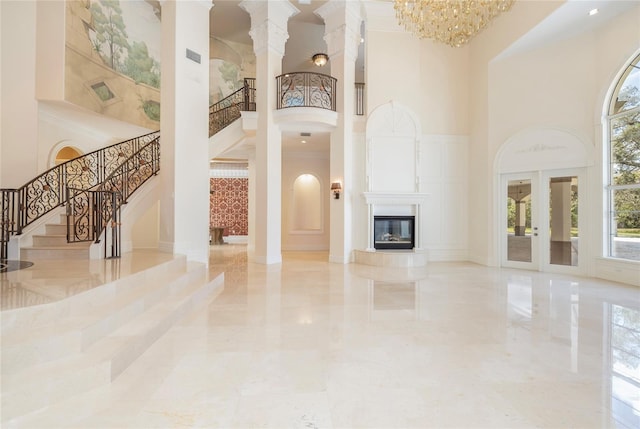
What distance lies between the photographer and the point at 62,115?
26.2ft

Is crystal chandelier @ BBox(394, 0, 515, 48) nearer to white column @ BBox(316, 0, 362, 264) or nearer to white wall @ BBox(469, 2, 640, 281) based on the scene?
white wall @ BBox(469, 2, 640, 281)

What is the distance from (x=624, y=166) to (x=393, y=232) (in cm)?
496

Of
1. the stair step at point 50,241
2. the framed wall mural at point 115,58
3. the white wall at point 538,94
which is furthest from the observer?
the framed wall mural at point 115,58

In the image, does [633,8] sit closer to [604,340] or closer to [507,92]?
[507,92]

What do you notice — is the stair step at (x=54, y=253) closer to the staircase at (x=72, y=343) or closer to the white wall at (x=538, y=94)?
the staircase at (x=72, y=343)

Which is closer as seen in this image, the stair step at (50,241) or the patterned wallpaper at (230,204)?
the stair step at (50,241)

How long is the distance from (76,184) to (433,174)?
9.49 metres

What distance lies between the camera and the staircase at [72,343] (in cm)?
219

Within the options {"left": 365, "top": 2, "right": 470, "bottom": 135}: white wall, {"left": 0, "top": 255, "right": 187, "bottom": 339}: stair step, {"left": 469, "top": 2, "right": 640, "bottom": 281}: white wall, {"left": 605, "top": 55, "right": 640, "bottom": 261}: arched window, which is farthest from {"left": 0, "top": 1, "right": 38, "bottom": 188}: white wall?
{"left": 605, "top": 55, "right": 640, "bottom": 261}: arched window

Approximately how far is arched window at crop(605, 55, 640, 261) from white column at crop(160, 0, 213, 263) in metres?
8.55

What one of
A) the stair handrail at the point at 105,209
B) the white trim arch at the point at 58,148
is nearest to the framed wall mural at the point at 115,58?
the white trim arch at the point at 58,148

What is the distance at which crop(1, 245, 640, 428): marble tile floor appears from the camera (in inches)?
Answer: 83.2

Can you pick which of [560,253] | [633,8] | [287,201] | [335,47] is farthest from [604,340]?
[287,201]

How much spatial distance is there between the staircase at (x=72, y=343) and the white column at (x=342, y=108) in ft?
18.2
